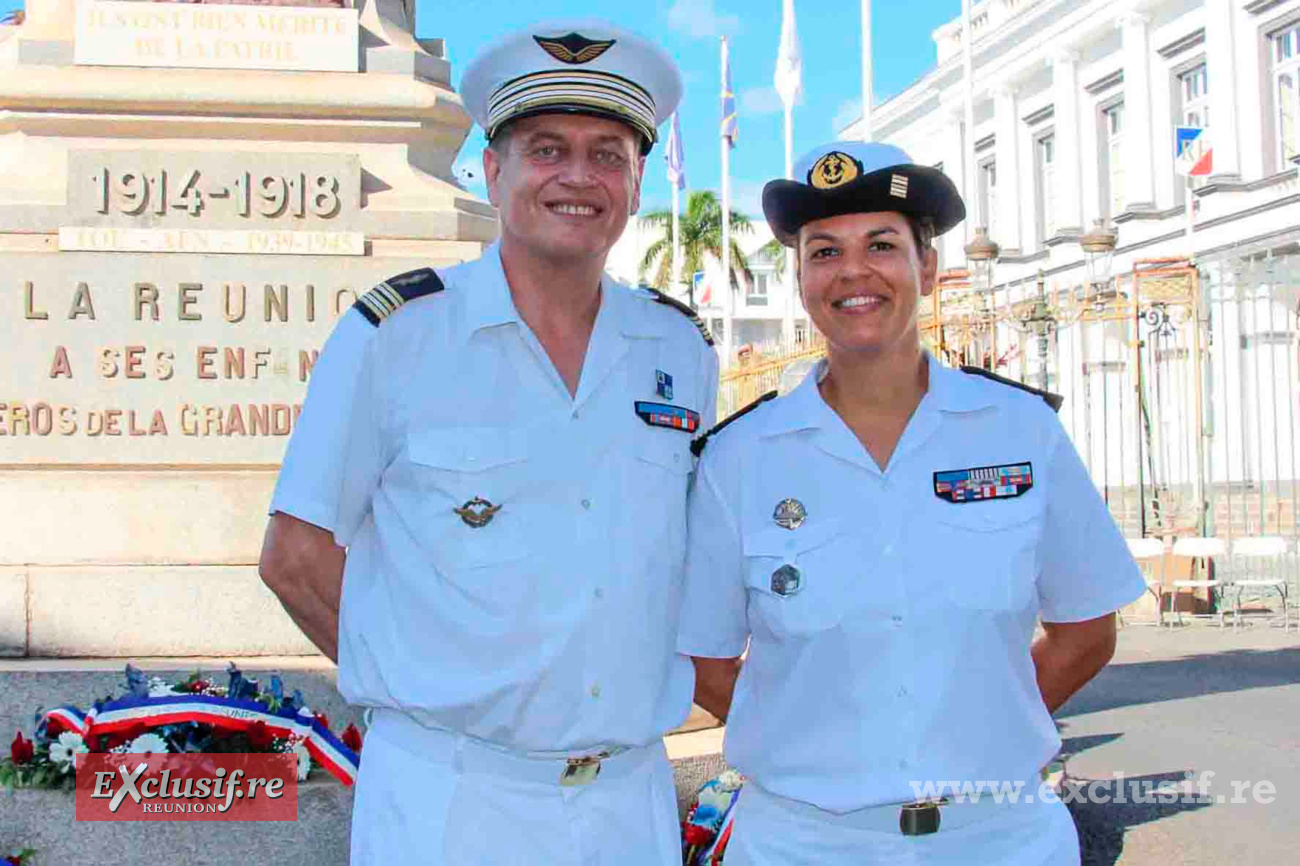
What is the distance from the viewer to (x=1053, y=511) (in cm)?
241

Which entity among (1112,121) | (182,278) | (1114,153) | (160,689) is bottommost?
(160,689)

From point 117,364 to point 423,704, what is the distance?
3.33 m

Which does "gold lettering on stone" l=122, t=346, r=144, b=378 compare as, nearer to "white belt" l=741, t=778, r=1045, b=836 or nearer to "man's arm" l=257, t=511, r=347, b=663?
"man's arm" l=257, t=511, r=347, b=663

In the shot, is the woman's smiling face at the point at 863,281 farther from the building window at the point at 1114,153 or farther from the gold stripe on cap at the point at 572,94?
the building window at the point at 1114,153

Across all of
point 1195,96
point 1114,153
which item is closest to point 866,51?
point 1195,96

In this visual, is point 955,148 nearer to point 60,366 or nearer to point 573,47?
point 60,366

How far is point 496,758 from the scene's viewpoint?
→ 2316 millimetres

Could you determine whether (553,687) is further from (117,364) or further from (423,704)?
(117,364)

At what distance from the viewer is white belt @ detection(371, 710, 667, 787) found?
232 centimetres

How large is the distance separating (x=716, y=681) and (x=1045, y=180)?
120 feet

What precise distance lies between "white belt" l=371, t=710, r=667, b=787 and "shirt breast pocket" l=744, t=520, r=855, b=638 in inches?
15.0

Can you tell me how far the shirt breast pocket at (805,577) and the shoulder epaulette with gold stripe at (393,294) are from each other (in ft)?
2.55

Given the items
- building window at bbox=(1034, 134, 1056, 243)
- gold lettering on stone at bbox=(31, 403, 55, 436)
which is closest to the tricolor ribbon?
gold lettering on stone at bbox=(31, 403, 55, 436)

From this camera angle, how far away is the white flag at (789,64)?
2628 cm
